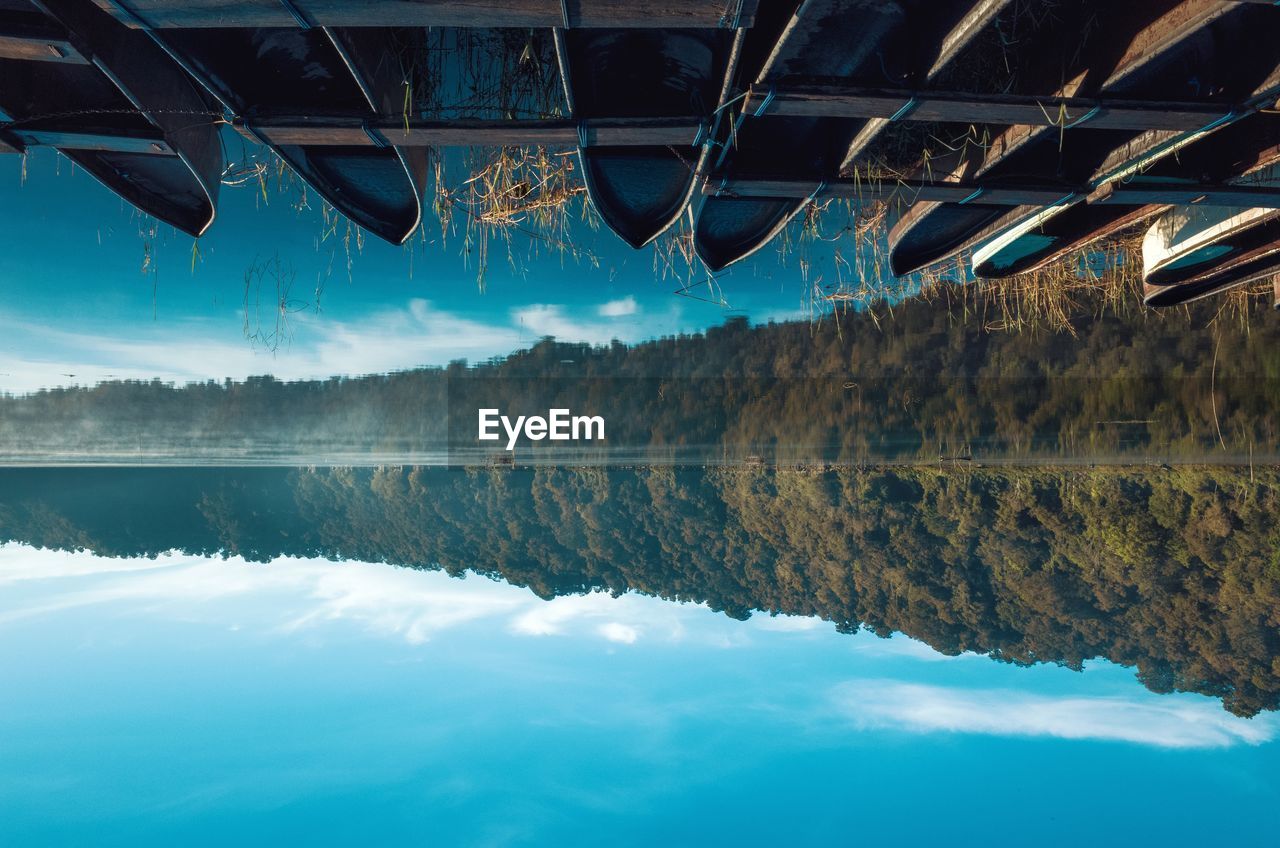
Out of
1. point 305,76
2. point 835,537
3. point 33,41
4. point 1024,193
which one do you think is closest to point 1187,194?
point 1024,193

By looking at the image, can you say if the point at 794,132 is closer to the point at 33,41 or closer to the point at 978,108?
the point at 978,108

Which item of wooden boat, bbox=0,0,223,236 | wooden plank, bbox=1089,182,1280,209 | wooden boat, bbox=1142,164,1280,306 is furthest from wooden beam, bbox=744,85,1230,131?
wooden boat, bbox=0,0,223,236

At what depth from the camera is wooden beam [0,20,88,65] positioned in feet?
4.64

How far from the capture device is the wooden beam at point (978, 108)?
63.8 inches

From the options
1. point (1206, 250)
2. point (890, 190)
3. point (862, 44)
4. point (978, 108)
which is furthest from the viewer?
point (1206, 250)

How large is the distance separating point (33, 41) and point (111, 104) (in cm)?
51

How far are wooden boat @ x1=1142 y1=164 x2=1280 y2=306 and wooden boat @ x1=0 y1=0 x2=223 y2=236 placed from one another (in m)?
4.17

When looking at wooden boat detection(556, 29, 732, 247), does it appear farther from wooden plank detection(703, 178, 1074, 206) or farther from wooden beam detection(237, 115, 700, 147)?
wooden plank detection(703, 178, 1074, 206)

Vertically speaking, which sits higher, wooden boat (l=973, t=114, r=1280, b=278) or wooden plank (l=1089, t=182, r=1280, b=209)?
wooden boat (l=973, t=114, r=1280, b=278)

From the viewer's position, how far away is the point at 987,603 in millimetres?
13859

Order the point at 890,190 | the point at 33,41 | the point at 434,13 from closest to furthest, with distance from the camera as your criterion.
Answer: the point at 434,13, the point at 33,41, the point at 890,190

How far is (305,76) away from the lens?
1.82 metres

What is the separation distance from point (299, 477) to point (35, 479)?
646 centimetres

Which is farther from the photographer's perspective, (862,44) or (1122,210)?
(1122,210)
